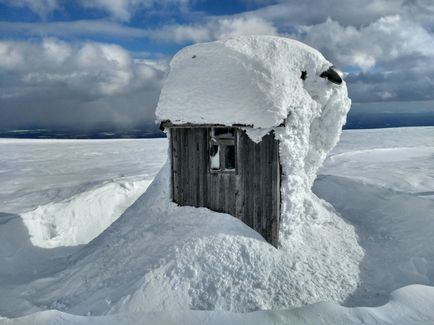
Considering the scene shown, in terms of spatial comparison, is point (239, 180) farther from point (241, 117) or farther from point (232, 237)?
point (241, 117)

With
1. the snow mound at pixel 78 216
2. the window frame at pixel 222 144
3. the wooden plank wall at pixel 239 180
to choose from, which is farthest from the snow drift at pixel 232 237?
the snow mound at pixel 78 216

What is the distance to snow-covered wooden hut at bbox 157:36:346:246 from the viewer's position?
403 inches

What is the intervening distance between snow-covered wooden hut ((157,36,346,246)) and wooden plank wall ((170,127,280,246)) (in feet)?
0.09

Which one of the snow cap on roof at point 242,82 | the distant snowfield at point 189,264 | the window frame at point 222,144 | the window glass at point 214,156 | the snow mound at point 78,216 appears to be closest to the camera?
the distant snowfield at point 189,264

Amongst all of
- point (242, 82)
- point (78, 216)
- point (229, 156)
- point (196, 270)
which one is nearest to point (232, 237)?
point (196, 270)

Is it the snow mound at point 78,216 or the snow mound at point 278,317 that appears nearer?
the snow mound at point 278,317

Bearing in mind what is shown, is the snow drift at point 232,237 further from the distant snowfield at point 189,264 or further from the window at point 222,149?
the window at point 222,149

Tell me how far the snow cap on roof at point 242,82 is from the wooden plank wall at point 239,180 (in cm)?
60

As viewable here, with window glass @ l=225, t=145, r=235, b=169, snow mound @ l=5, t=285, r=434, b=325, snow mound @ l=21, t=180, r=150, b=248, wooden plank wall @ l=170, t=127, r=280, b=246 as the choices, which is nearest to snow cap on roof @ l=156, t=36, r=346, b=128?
wooden plank wall @ l=170, t=127, r=280, b=246

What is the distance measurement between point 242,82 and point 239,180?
8.56ft

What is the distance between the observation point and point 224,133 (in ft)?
35.3

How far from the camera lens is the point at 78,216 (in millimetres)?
16203

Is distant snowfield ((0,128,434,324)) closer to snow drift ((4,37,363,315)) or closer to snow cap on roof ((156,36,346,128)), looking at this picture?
snow drift ((4,37,363,315))

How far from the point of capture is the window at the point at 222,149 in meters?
10.6
